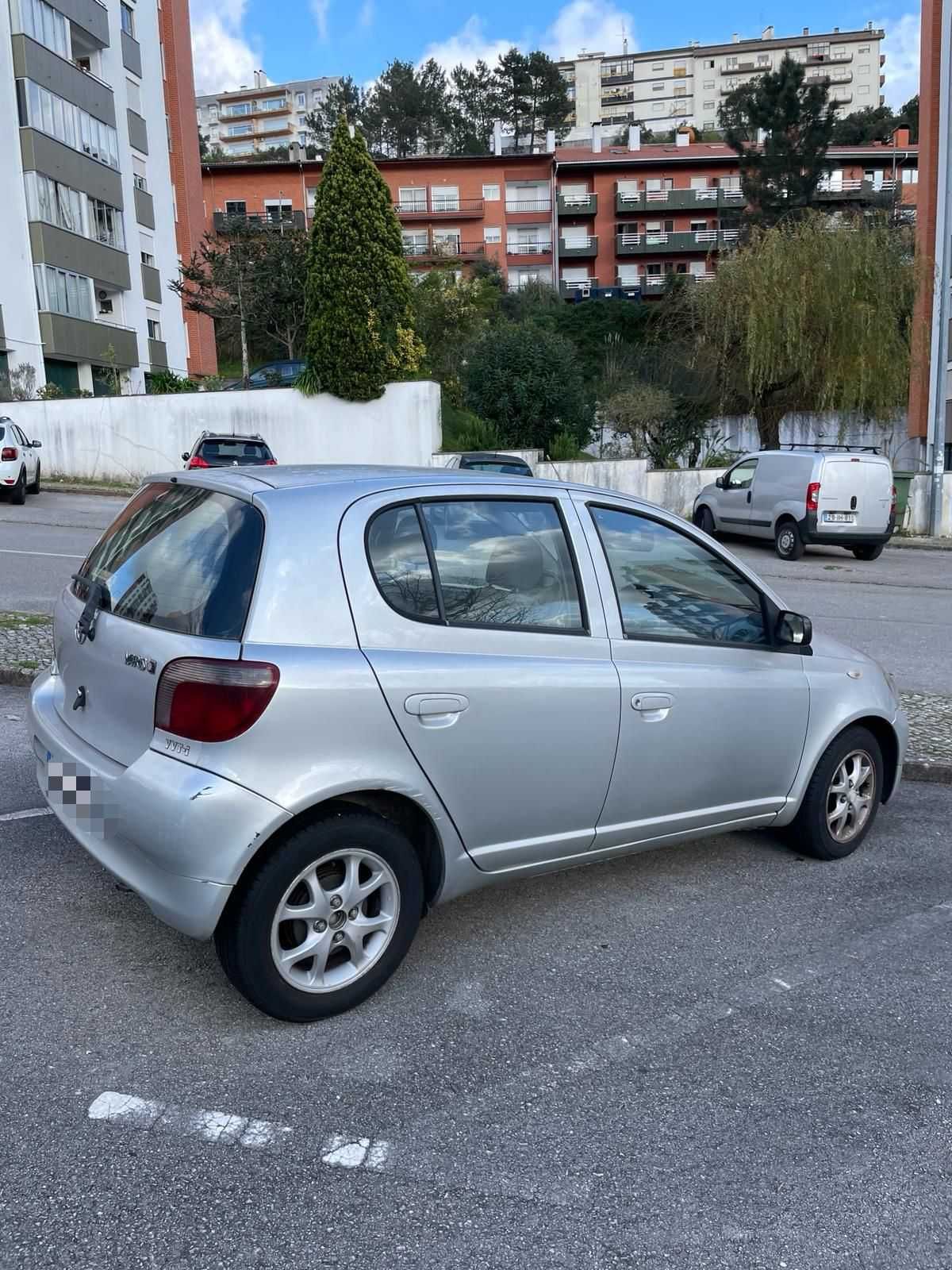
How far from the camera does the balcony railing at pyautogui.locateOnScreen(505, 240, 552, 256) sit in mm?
66688

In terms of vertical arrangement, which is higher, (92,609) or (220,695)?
(92,609)

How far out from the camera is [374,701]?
3324 millimetres

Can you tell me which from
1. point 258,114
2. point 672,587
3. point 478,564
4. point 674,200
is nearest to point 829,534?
point 672,587

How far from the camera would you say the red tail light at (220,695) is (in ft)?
10.3

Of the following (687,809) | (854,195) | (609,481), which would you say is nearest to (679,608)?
(687,809)

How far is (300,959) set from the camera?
3.31m

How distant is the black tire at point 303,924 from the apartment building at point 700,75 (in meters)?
103

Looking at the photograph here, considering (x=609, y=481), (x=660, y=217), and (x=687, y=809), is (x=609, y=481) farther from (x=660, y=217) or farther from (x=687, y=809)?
(x=660, y=217)

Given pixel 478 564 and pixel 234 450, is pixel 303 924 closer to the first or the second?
pixel 478 564

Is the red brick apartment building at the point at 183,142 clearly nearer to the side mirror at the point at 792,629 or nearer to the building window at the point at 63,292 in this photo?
the building window at the point at 63,292

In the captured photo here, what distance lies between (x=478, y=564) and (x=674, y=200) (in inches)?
2710

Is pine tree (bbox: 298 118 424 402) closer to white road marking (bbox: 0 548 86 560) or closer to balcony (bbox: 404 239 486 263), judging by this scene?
white road marking (bbox: 0 548 86 560)

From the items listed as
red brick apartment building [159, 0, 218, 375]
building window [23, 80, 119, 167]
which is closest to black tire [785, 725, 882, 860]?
building window [23, 80, 119, 167]

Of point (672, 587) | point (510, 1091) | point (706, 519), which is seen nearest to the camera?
point (510, 1091)
